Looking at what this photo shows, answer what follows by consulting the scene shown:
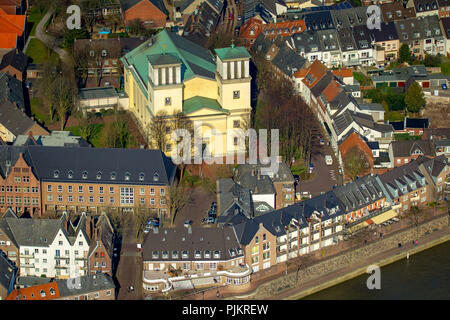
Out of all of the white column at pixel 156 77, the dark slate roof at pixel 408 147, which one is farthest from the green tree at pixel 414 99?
the white column at pixel 156 77

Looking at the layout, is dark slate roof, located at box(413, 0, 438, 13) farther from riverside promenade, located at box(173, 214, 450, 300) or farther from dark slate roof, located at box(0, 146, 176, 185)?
dark slate roof, located at box(0, 146, 176, 185)

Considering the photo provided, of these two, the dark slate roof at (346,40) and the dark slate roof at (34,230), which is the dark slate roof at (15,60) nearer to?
the dark slate roof at (34,230)

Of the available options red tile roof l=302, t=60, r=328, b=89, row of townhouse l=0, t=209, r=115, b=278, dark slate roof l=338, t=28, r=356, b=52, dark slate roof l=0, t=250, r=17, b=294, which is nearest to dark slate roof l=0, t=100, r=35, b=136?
row of townhouse l=0, t=209, r=115, b=278

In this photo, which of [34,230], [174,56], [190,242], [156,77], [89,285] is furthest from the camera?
[174,56]

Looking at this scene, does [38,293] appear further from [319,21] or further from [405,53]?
[319,21]

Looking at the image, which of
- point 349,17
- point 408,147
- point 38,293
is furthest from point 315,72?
point 38,293
